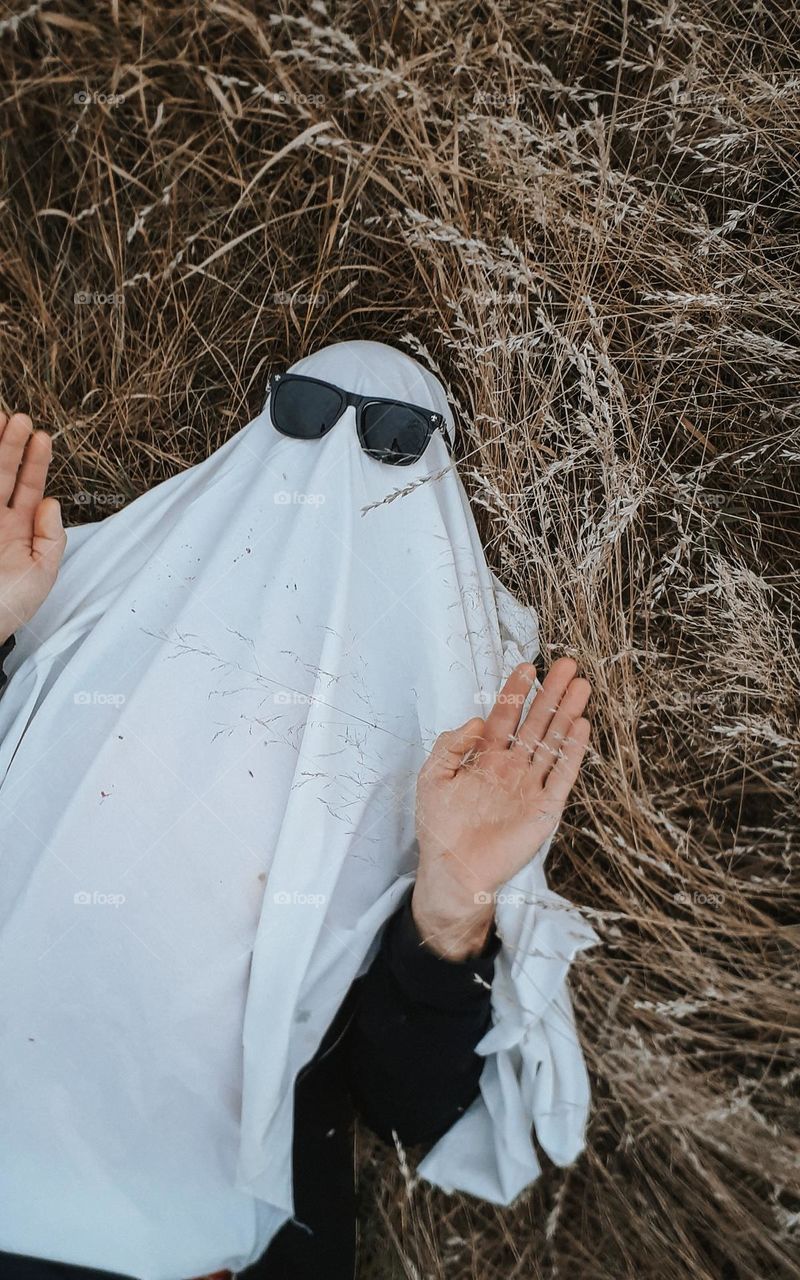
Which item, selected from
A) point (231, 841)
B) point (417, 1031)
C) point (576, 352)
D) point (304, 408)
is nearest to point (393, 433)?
point (304, 408)

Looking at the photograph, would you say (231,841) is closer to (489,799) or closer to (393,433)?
(489,799)

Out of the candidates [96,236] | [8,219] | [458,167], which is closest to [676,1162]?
[458,167]

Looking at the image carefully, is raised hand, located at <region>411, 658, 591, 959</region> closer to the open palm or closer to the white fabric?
the open palm

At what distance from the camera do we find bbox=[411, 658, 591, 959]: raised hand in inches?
68.4

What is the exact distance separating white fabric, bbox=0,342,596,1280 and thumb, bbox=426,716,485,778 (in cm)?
23

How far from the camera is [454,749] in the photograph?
5.97 feet

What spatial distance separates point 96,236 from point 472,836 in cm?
242

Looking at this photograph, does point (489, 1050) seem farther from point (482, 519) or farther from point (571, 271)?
point (571, 271)

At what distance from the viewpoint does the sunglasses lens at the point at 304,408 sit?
219 cm

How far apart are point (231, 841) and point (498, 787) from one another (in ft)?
2.12

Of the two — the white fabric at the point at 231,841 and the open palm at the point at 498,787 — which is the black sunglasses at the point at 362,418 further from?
the open palm at the point at 498,787

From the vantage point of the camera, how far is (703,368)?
239cm

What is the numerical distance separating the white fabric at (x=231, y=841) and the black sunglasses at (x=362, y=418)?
41 millimetres

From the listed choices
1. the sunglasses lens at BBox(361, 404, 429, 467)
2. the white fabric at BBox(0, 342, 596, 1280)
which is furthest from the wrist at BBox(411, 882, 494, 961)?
the sunglasses lens at BBox(361, 404, 429, 467)
